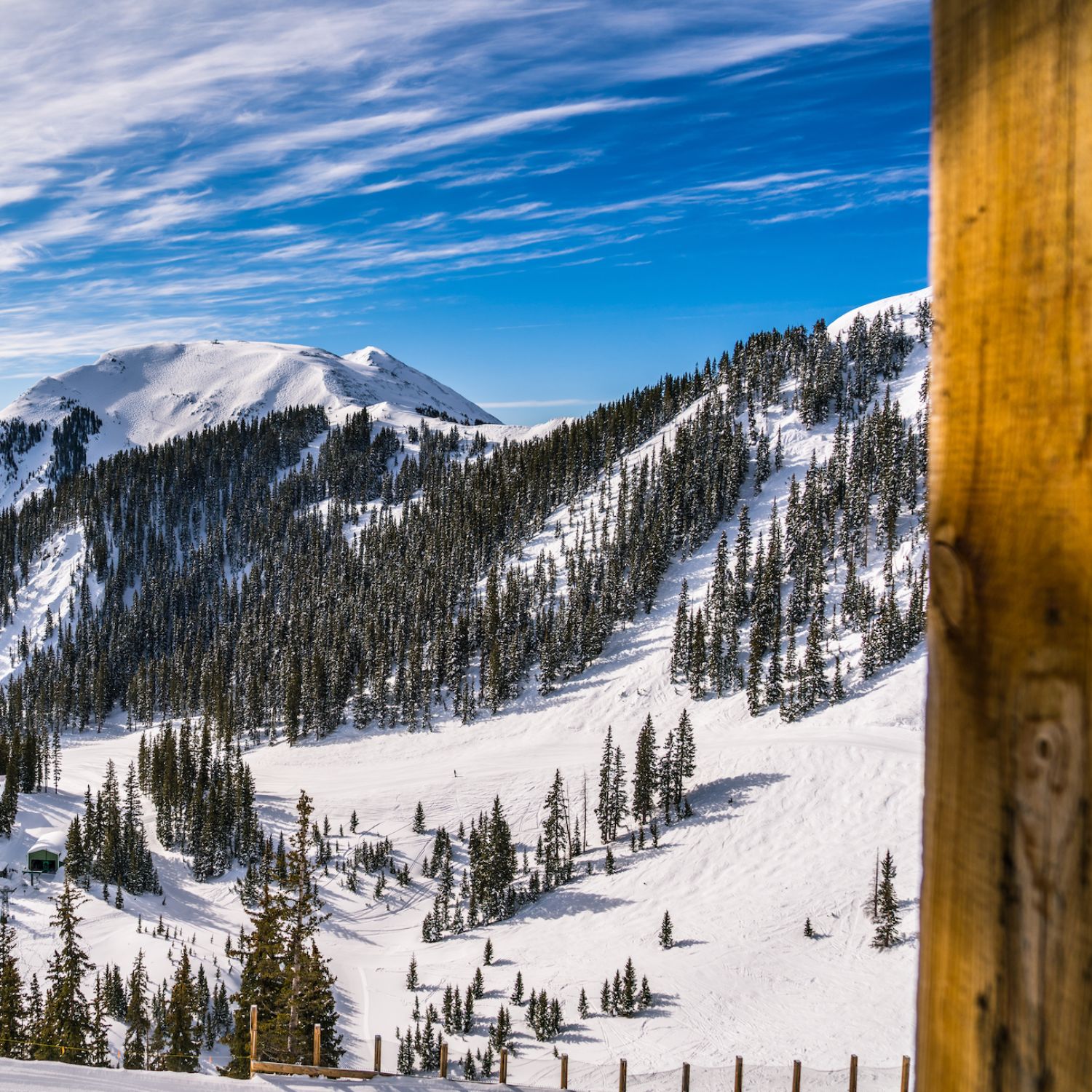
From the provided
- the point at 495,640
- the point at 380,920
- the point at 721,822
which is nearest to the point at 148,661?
the point at 495,640

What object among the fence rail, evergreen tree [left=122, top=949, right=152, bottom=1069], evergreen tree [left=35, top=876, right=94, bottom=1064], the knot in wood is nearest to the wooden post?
the knot in wood

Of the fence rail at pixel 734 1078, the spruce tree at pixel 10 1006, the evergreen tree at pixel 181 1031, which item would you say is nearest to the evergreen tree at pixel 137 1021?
the evergreen tree at pixel 181 1031

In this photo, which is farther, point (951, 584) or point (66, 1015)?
point (66, 1015)

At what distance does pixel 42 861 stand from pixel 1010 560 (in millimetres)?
82580

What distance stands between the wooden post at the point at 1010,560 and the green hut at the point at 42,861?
82.1 m

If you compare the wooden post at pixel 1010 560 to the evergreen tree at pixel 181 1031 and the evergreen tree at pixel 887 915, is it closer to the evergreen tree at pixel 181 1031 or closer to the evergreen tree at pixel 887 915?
the evergreen tree at pixel 181 1031

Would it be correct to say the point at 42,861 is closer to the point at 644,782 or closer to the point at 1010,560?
the point at 644,782

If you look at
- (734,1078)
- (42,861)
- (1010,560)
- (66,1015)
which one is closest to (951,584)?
(1010,560)

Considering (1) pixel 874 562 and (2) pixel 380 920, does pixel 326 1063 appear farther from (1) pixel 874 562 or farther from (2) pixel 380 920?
(1) pixel 874 562

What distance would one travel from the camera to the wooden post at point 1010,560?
80 cm

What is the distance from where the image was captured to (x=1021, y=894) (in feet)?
2.71

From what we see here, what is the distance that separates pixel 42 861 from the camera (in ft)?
215

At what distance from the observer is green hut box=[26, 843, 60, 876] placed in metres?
65.1

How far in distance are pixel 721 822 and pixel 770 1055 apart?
1152 inches
